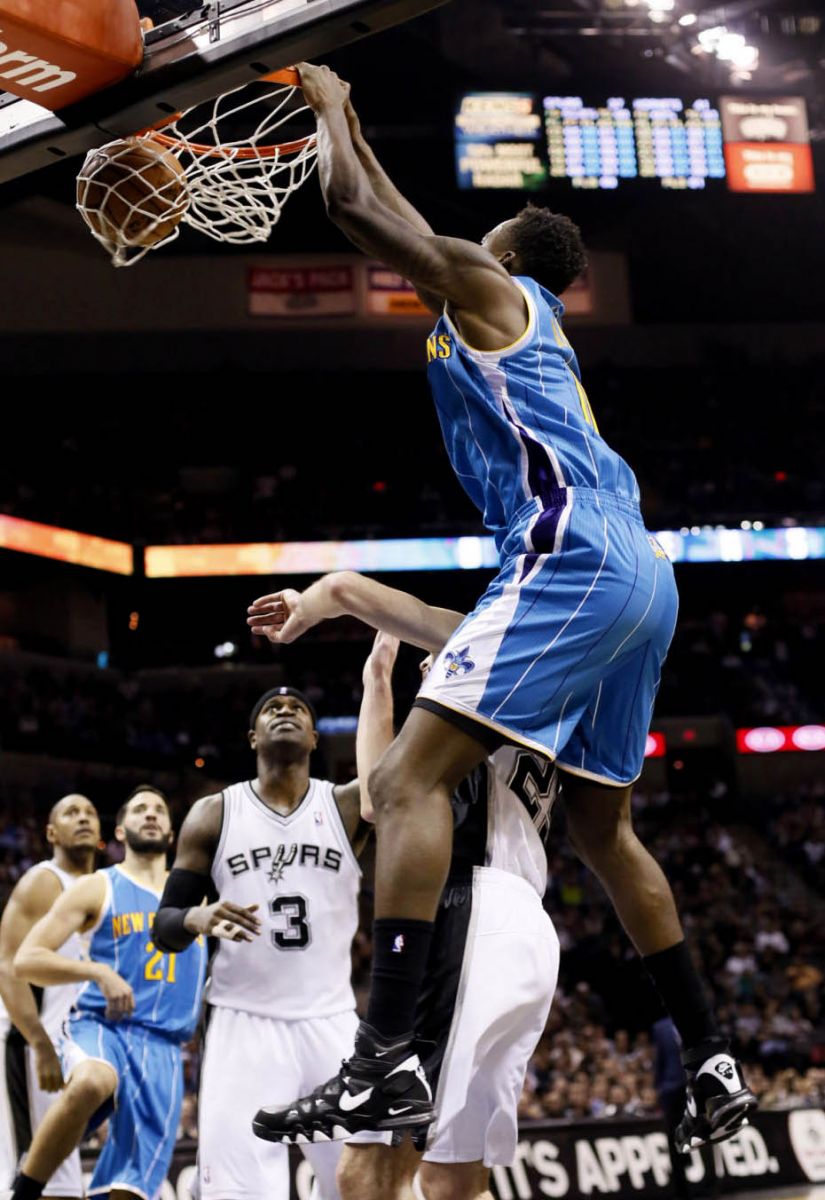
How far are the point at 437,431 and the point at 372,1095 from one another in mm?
22355

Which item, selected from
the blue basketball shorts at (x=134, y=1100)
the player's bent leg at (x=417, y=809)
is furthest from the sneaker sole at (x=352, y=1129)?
the blue basketball shorts at (x=134, y=1100)

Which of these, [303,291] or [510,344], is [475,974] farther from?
[303,291]

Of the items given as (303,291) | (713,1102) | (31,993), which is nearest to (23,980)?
(31,993)

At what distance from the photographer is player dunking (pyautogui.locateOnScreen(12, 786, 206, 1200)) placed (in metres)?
6.16

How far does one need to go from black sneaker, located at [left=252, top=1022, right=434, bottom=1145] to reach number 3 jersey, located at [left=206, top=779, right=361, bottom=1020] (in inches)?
94.9

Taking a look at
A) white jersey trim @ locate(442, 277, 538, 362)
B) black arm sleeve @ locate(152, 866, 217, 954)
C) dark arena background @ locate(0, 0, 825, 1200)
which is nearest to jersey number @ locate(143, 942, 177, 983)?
black arm sleeve @ locate(152, 866, 217, 954)

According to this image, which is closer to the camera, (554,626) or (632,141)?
(554,626)

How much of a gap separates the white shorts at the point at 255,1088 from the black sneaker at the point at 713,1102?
1865mm

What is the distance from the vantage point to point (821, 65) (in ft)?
67.6

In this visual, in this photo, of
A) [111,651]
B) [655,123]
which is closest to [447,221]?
[655,123]

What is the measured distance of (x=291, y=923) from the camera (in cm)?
554

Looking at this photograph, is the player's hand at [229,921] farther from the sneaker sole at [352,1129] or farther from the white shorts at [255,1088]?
the sneaker sole at [352,1129]

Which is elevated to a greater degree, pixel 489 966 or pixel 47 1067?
pixel 489 966

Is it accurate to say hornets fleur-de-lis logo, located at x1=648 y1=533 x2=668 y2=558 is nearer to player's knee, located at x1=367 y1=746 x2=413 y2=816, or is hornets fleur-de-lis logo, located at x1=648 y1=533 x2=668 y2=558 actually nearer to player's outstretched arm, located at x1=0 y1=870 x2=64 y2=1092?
player's knee, located at x1=367 y1=746 x2=413 y2=816
